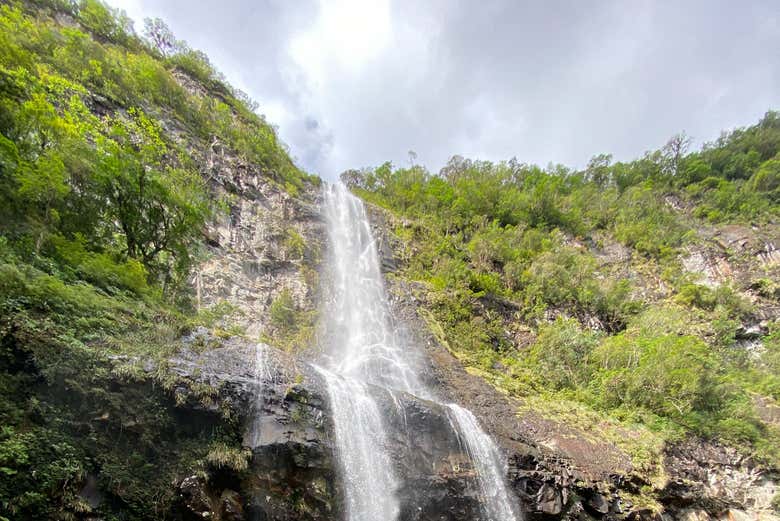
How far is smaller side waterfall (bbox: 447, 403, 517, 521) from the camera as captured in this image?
811 cm

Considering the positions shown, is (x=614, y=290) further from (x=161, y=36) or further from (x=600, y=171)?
(x=161, y=36)

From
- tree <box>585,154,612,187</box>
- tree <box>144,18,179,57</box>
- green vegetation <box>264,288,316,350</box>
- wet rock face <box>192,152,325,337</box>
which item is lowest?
green vegetation <box>264,288,316,350</box>

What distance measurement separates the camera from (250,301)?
13875mm

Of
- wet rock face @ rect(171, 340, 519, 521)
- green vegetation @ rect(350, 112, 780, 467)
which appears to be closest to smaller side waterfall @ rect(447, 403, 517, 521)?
wet rock face @ rect(171, 340, 519, 521)

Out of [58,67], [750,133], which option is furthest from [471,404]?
[750,133]

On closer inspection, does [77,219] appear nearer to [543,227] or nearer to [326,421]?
[326,421]

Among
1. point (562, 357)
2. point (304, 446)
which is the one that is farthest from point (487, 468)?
point (562, 357)

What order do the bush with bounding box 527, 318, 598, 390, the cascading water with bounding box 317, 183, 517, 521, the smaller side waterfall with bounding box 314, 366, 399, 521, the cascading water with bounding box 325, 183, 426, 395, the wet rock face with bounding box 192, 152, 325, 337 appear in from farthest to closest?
1. the bush with bounding box 527, 318, 598, 390
2. the wet rock face with bounding box 192, 152, 325, 337
3. the cascading water with bounding box 325, 183, 426, 395
4. the cascading water with bounding box 317, 183, 517, 521
5. the smaller side waterfall with bounding box 314, 366, 399, 521

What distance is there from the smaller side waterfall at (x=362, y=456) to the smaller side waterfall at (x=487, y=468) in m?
2.37

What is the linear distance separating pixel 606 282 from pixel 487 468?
17.7 metres

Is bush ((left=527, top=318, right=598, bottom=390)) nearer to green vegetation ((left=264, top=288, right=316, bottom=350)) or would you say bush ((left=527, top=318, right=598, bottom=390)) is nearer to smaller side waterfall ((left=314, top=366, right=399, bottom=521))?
smaller side waterfall ((left=314, top=366, right=399, bottom=521))

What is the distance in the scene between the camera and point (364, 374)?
12891 millimetres

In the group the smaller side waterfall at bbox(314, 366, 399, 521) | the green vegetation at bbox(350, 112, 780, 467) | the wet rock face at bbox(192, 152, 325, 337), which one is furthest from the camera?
the wet rock face at bbox(192, 152, 325, 337)

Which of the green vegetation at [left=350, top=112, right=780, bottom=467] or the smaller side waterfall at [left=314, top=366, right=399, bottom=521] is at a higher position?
the green vegetation at [left=350, top=112, right=780, bottom=467]
